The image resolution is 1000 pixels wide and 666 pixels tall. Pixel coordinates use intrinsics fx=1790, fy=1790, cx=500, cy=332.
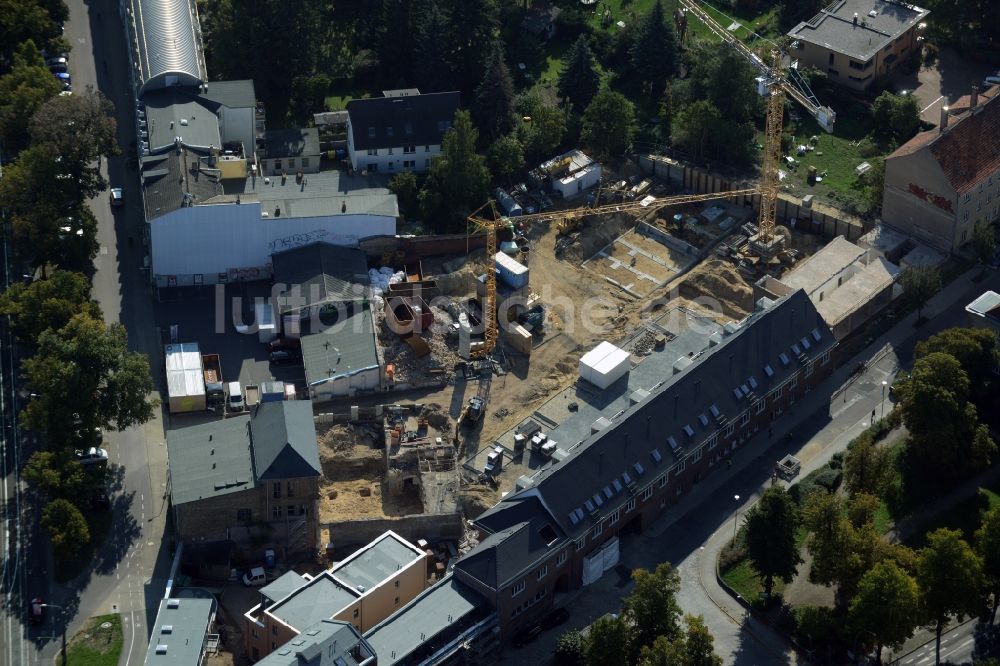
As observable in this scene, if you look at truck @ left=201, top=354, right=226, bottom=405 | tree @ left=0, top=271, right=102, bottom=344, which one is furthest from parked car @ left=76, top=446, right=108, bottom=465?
tree @ left=0, top=271, right=102, bottom=344

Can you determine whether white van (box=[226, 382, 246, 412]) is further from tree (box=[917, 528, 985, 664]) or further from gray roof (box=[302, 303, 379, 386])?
tree (box=[917, 528, 985, 664])

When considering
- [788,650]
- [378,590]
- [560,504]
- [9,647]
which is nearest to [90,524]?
[9,647]

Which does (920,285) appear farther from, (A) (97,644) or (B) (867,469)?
(A) (97,644)

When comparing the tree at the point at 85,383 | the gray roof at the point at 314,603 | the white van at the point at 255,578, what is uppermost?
the tree at the point at 85,383

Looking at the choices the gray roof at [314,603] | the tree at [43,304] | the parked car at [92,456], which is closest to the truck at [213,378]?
the tree at [43,304]

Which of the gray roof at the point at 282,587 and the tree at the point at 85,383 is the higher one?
the tree at the point at 85,383

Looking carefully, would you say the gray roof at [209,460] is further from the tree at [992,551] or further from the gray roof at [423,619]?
the tree at [992,551]

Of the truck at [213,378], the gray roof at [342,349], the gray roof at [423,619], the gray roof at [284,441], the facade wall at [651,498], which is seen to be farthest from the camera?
the gray roof at [342,349]
